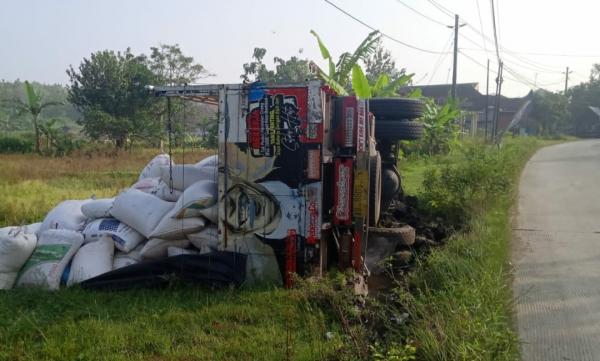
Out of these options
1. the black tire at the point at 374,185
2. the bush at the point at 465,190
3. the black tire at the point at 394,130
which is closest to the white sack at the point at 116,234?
the black tire at the point at 374,185

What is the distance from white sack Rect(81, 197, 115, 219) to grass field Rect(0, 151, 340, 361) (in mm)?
1183

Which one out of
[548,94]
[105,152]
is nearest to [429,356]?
[105,152]

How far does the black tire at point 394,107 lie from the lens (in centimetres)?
643

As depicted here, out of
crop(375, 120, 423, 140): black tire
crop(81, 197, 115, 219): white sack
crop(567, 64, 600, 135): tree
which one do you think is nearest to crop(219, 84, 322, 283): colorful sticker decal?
crop(81, 197, 115, 219): white sack

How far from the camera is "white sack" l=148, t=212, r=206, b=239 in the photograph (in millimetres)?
4633

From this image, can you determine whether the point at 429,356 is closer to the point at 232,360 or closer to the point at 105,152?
the point at 232,360

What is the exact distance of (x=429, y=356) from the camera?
2.83 m

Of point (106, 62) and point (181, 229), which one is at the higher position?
point (106, 62)

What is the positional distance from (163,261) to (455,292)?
245 cm

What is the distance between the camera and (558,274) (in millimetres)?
4867

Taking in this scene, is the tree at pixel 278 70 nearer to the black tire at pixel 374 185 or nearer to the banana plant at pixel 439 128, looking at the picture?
the banana plant at pixel 439 128

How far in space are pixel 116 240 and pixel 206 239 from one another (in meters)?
0.95

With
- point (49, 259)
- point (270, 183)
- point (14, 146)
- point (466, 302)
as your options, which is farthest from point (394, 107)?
point (14, 146)

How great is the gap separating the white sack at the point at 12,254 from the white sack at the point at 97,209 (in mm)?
828
